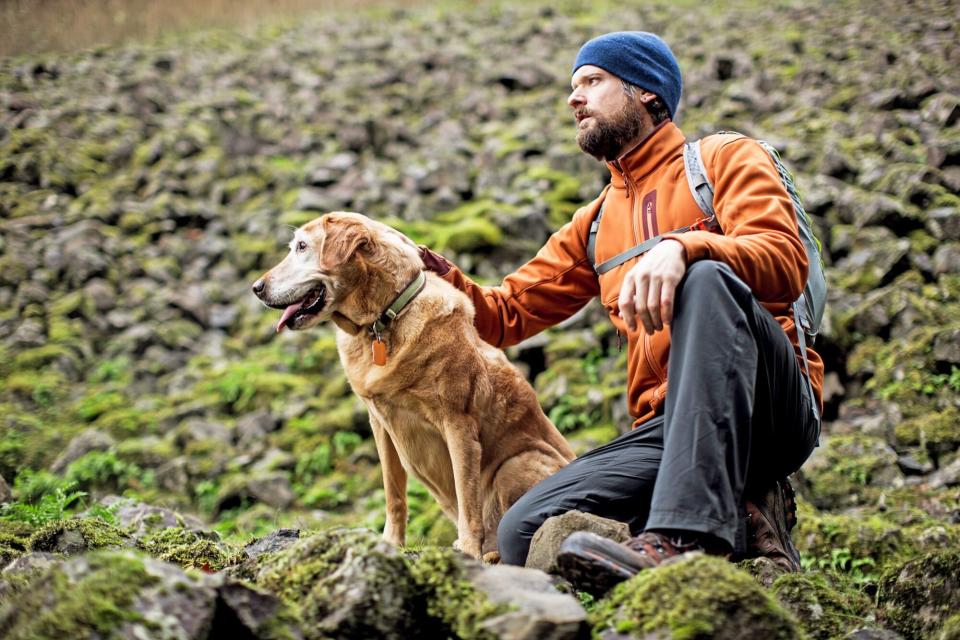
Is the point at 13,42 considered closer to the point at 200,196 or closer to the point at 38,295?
the point at 200,196

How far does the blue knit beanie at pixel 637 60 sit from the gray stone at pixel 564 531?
7.77 feet

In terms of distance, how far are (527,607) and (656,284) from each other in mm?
1243

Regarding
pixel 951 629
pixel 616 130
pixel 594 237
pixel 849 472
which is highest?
pixel 616 130

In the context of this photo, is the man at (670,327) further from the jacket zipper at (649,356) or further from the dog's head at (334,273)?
the dog's head at (334,273)

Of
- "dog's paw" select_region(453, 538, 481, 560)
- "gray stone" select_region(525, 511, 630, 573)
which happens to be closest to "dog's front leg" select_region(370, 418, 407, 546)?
"dog's paw" select_region(453, 538, 481, 560)

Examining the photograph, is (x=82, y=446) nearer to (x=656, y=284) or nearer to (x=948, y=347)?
(x=656, y=284)

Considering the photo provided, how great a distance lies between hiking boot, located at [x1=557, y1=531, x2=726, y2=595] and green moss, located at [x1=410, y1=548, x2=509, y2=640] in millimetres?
338

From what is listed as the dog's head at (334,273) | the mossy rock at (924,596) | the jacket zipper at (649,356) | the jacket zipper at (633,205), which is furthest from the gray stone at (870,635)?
the dog's head at (334,273)

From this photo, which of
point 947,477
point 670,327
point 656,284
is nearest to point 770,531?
point 670,327

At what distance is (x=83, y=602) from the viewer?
2.06 m

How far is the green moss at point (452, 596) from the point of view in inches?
93.7

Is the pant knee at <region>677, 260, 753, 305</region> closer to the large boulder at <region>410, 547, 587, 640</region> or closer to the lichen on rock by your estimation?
the large boulder at <region>410, 547, 587, 640</region>

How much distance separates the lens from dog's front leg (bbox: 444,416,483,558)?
419 cm

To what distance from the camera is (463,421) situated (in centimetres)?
424
